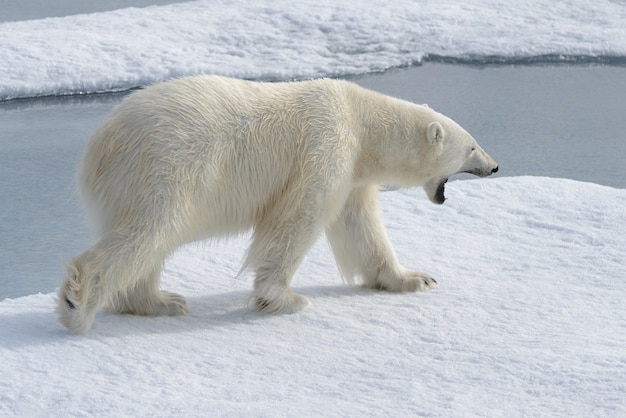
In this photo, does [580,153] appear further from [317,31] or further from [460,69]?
[317,31]

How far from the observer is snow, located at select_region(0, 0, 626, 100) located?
293 inches

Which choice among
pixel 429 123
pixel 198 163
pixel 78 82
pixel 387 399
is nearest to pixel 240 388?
pixel 387 399

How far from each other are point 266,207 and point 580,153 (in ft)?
11.8

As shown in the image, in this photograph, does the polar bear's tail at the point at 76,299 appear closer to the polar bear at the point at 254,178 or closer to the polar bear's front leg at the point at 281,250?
the polar bear at the point at 254,178

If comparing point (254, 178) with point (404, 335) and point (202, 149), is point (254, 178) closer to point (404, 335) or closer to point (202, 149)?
point (202, 149)

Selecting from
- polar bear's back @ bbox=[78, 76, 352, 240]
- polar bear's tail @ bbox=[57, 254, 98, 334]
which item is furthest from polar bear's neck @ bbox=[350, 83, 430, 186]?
polar bear's tail @ bbox=[57, 254, 98, 334]

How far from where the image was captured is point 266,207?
3.43m

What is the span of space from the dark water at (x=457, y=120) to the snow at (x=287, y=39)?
209 mm

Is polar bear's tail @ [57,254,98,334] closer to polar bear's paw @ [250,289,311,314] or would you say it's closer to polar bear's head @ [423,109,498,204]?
polar bear's paw @ [250,289,311,314]

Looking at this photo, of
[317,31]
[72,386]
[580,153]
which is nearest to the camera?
[72,386]

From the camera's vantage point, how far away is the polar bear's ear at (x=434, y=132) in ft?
11.7

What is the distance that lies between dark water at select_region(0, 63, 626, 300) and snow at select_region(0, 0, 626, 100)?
0.69 ft

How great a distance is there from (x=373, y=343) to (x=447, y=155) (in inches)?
35.1

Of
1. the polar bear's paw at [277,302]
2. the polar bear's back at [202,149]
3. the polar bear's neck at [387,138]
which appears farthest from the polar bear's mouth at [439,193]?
the polar bear's paw at [277,302]
